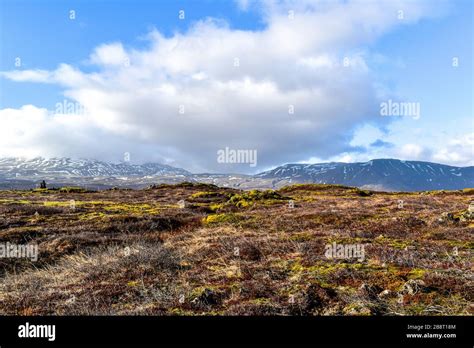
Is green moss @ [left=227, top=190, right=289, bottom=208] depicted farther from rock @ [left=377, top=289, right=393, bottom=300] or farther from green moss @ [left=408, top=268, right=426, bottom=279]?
rock @ [left=377, top=289, right=393, bottom=300]

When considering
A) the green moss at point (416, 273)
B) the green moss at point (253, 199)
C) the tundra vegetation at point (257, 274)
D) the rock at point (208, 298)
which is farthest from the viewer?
the green moss at point (253, 199)

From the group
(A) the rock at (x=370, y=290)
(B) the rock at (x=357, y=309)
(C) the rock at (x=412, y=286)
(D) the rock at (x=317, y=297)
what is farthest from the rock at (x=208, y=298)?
(C) the rock at (x=412, y=286)

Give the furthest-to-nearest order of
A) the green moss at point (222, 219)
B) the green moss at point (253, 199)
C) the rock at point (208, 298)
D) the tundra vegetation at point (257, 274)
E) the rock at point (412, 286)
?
the green moss at point (253, 199) < the green moss at point (222, 219) < the rock at point (412, 286) < the rock at point (208, 298) < the tundra vegetation at point (257, 274)

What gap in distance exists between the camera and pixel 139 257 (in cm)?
1400

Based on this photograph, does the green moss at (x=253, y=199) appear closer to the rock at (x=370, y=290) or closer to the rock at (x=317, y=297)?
the rock at (x=317, y=297)

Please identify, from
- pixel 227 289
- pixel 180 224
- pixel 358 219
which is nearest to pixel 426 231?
pixel 358 219

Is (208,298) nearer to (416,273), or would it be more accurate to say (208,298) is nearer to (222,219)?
(416,273)

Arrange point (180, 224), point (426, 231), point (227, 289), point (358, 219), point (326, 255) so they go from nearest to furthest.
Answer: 1. point (227, 289)
2. point (326, 255)
3. point (426, 231)
4. point (358, 219)
5. point (180, 224)

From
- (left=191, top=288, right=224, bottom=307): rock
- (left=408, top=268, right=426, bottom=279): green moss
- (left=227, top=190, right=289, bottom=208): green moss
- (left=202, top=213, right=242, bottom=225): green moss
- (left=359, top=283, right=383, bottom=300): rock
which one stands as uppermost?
(left=227, top=190, right=289, bottom=208): green moss

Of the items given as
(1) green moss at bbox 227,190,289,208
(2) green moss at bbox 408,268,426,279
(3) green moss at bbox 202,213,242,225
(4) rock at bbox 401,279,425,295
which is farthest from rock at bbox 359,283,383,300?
(1) green moss at bbox 227,190,289,208
